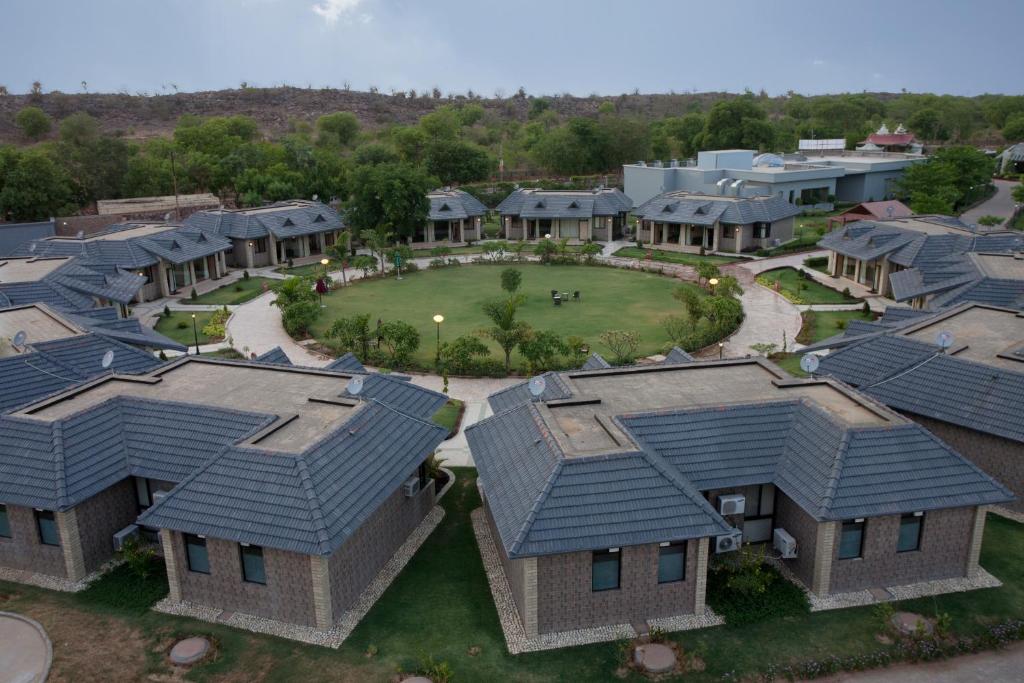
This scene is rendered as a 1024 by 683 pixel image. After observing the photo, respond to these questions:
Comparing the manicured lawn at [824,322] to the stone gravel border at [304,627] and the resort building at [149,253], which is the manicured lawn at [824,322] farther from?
the resort building at [149,253]

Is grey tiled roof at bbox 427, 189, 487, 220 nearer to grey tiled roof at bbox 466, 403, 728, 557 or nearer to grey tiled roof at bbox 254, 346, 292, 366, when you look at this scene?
grey tiled roof at bbox 254, 346, 292, 366

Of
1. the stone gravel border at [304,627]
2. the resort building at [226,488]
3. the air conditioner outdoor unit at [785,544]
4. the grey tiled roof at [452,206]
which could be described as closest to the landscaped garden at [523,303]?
the grey tiled roof at [452,206]

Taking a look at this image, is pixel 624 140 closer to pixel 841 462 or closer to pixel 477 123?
pixel 477 123

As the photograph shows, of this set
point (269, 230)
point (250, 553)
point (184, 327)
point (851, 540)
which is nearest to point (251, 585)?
point (250, 553)

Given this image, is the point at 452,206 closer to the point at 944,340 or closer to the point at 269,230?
A: the point at 269,230

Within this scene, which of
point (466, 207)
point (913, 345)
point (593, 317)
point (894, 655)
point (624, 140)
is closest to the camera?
point (894, 655)

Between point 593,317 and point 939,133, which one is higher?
point 939,133

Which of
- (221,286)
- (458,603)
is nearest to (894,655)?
(458,603)

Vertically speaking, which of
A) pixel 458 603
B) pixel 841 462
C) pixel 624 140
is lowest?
pixel 458 603
